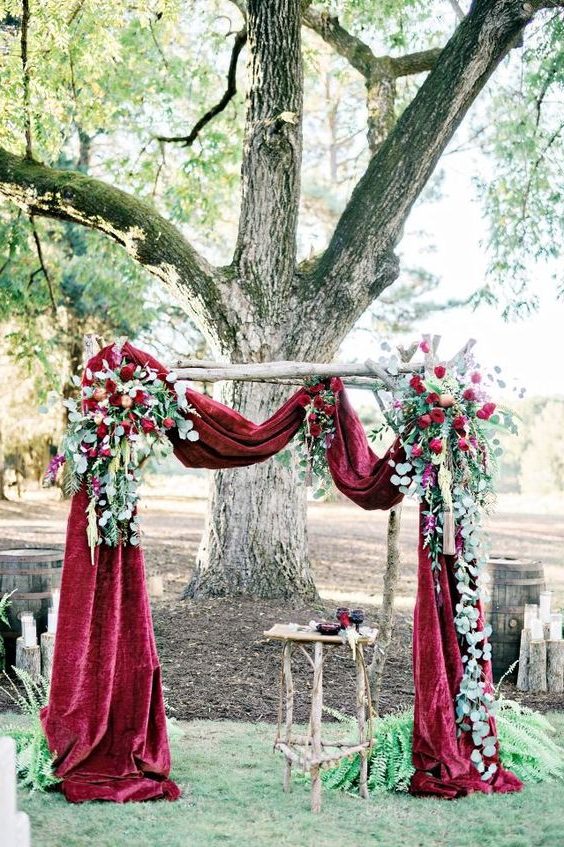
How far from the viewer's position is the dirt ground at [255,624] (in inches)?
272

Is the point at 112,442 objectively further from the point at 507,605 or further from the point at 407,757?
the point at 507,605

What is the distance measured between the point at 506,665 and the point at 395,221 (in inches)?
151

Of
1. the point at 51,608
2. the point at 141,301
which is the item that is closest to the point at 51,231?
the point at 141,301

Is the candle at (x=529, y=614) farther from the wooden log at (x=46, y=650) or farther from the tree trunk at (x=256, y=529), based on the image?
the wooden log at (x=46, y=650)

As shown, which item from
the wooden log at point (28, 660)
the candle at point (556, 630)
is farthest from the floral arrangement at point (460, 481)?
the wooden log at point (28, 660)

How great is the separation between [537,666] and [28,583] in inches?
153

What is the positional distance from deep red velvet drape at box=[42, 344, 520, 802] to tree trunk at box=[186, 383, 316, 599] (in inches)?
138

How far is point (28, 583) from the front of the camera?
7.37 m

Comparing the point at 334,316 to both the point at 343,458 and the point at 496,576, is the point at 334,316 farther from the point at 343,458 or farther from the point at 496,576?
the point at 343,458

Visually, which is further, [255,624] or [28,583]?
[255,624]

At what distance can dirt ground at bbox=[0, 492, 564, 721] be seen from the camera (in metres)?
6.90

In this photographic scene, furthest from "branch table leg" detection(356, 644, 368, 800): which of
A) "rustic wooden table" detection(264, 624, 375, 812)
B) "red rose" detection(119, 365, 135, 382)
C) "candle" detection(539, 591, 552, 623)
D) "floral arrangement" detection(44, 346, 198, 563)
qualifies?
"candle" detection(539, 591, 552, 623)

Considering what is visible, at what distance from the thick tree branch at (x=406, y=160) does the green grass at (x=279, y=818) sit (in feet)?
15.2

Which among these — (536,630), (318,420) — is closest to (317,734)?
(318,420)
